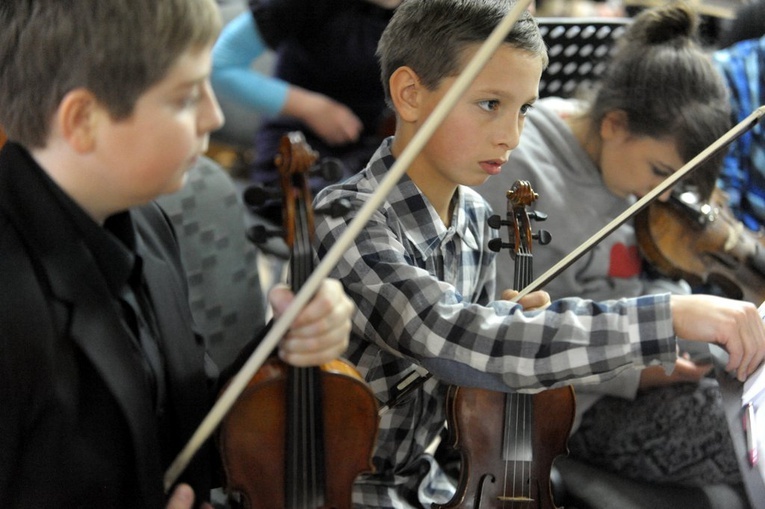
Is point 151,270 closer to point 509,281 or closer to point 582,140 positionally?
point 509,281

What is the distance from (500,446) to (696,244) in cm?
58

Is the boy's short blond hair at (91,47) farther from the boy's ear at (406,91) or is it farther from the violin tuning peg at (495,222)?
the violin tuning peg at (495,222)

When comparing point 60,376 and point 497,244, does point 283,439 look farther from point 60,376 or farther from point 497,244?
point 497,244

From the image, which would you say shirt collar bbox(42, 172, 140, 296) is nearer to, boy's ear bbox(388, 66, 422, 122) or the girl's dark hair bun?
boy's ear bbox(388, 66, 422, 122)

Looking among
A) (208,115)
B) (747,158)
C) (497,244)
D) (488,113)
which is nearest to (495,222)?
(497,244)

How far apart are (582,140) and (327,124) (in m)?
0.52

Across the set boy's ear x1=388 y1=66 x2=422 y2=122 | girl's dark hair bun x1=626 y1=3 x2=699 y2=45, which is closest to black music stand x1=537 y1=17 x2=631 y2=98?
girl's dark hair bun x1=626 y1=3 x2=699 y2=45

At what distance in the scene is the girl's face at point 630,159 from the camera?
1200mm

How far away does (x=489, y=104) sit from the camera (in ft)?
2.82

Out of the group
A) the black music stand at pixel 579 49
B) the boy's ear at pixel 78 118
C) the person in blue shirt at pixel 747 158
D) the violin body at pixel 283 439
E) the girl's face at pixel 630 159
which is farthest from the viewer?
the person in blue shirt at pixel 747 158

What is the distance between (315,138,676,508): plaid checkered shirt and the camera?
0.79m

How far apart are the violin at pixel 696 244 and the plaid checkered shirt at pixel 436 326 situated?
1.32ft

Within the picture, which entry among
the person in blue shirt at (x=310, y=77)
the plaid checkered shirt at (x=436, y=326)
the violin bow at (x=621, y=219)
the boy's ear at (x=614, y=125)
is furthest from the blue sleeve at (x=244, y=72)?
the violin bow at (x=621, y=219)

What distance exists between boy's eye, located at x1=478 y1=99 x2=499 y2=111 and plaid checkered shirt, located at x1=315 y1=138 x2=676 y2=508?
4.6 inches
